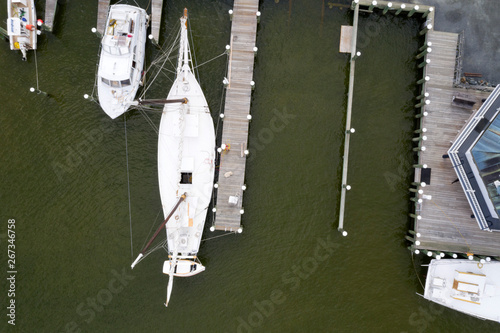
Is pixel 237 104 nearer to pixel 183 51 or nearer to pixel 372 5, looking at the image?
pixel 183 51

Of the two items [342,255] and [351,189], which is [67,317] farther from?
[351,189]

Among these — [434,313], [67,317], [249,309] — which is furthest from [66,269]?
[434,313]

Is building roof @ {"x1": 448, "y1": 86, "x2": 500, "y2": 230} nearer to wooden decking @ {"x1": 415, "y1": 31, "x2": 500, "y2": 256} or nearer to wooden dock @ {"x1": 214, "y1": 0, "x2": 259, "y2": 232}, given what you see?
wooden decking @ {"x1": 415, "y1": 31, "x2": 500, "y2": 256}

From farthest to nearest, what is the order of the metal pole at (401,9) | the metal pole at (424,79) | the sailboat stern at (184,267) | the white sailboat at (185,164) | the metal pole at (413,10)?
1. the metal pole at (401,9)
2. the metal pole at (413,10)
3. the white sailboat at (185,164)
4. the metal pole at (424,79)
5. the sailboat stern at (184,267)

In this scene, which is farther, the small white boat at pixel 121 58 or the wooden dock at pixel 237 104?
the wooden dock at pixel 237 104

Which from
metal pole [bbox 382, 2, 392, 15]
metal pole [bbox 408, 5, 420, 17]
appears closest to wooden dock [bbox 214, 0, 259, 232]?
metal pole [bbox 382, 2, 392, 15]

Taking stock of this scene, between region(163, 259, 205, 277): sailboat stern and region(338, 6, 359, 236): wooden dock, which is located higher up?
region(338, 6, 359, 236): wooden dock

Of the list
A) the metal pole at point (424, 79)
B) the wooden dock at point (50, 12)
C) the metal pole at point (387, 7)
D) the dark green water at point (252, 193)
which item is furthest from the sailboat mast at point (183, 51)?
the metal pole at point (424, 79)

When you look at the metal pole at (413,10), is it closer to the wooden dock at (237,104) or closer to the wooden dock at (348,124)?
the wooden dock at (348,124)

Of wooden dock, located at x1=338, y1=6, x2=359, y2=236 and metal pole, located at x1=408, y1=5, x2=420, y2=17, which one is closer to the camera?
metal pole, located at x1=408, y1=5, x2=420, y2=17
